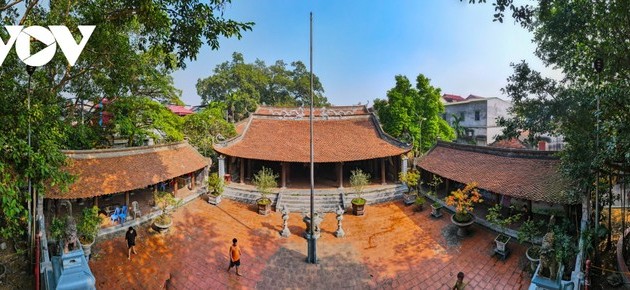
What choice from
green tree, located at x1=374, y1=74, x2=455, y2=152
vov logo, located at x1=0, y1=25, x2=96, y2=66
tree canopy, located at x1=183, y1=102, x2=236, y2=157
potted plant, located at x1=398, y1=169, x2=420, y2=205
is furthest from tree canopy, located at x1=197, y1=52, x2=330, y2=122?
vov logo, located at x1=0, y1=25, x2=96, y2=66

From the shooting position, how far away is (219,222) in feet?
50.4

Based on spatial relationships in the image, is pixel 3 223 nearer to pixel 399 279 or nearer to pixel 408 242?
pixel 399 279

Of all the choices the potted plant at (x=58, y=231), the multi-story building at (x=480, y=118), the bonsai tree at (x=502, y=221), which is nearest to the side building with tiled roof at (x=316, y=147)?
the bonsai tree at (x=502, y=221)

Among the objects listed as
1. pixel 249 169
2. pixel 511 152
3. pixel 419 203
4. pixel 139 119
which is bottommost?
pixel 419 203

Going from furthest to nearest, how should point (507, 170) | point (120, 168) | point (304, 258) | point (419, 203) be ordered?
point (419, 203) < point (120, 168) < point (507, 170) < point (304, 258)

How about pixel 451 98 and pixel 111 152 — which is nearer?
pixel 111 152

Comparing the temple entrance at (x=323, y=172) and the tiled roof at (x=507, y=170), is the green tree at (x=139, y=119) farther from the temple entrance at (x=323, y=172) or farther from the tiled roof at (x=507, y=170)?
the tiled roof at (x=507, y=170)

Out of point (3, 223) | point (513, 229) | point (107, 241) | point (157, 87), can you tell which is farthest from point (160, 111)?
point (513, 229)

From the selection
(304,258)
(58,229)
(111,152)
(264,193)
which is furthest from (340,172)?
(58,229)

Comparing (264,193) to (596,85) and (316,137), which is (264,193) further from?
(596,85)

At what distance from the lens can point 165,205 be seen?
1420 centimetres

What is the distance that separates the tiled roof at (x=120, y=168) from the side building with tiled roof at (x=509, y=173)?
13474 mm

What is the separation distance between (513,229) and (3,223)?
16.1 metres

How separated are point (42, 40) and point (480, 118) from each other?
114ft
